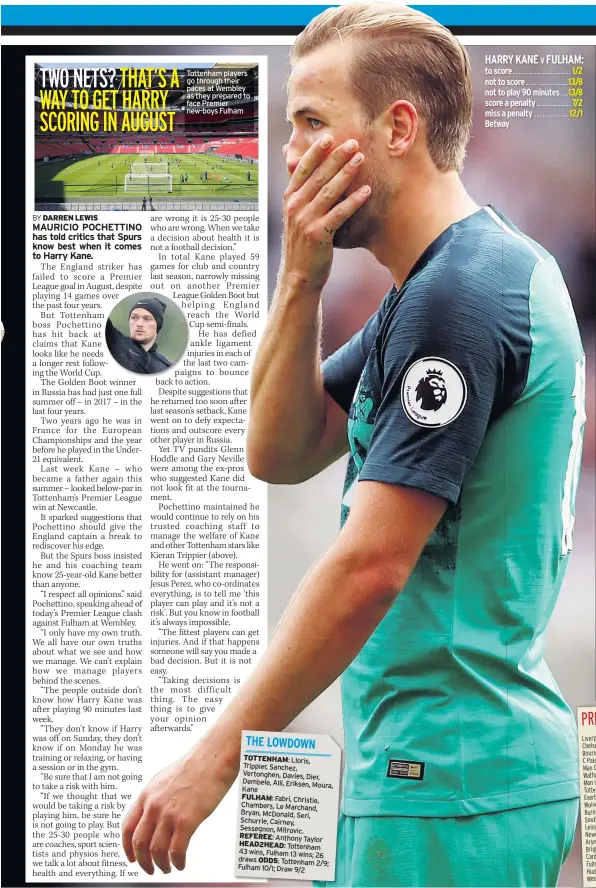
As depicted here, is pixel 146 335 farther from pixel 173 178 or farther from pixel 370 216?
pixel 370 216

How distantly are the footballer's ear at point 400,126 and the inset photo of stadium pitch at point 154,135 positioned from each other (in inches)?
19.6

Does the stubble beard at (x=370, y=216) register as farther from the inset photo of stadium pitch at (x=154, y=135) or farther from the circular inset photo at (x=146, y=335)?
the circular inset photo at (x=146, y=335)

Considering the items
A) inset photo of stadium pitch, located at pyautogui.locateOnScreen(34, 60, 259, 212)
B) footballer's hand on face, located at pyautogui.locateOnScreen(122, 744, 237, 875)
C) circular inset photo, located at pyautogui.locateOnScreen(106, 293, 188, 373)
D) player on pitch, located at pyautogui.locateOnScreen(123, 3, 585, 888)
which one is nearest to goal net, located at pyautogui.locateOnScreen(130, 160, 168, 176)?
inset photo of stadium pitch, located at pyautogui.locateOnScreen(34, 60, 259, 212)

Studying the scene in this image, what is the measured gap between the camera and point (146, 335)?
9.25ft

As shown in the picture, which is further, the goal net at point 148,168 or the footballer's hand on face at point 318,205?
the goal net at point 148,168

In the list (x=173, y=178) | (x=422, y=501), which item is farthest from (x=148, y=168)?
(x=422, y=501)

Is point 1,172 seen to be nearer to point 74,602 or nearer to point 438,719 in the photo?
point 74,602

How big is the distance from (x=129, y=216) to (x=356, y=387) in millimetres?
854

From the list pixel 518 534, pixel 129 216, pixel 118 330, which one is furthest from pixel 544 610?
pixel 129 216

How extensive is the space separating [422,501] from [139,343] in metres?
1.11

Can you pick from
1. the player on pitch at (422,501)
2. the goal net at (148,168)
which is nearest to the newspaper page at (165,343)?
the goal net at (148,168)

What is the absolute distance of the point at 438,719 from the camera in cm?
233

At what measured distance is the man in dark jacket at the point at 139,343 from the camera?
281 cm

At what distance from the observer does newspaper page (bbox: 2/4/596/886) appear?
109 inches
